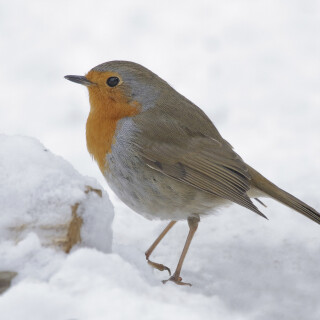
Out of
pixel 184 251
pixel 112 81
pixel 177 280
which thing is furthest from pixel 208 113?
pixel 177 280

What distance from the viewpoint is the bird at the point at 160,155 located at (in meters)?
4.16

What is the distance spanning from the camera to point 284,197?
14.3 ft

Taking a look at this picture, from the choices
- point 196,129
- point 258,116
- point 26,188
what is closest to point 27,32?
point 258,116

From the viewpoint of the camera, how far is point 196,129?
445 centimetres

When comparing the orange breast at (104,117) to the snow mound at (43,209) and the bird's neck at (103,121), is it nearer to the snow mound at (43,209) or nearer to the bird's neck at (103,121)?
the bird's neck at (103,121)

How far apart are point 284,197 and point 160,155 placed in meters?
0.79

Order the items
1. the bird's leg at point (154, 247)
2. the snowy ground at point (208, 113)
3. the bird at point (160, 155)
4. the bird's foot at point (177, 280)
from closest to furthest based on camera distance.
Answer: the snowy ground at point (208, 113)
the bird's foot at point (177, 280)
the bird at point (160, 155)
the bird's leg at point (154, 247)

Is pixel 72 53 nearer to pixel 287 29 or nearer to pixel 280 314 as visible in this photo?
pixel 287 29

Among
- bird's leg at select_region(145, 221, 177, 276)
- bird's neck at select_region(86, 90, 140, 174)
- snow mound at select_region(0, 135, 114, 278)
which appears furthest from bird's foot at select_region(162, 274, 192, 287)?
bird's neck at select_region(86, 90, 140, 174)

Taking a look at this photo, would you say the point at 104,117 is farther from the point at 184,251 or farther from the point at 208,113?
the point at 208,113

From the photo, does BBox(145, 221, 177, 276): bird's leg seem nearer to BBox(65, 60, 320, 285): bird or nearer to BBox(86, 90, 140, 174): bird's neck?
BBox(65, 60, 320, 285): bird

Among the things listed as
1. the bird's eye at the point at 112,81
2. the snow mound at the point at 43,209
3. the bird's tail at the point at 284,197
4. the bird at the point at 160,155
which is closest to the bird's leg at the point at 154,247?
the bird at the point at 160,155

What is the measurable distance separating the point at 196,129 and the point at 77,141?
2.71 m

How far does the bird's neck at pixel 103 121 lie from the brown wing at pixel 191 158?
0.12 meters
